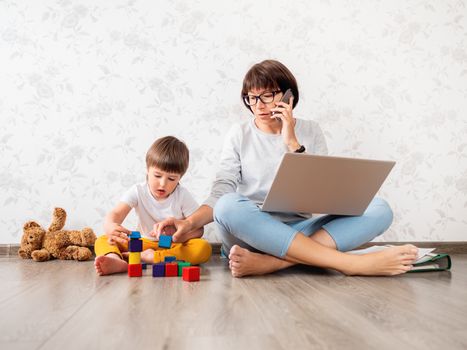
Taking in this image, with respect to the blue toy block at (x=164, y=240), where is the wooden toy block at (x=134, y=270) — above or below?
below

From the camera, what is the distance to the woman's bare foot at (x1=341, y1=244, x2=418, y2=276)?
176cm

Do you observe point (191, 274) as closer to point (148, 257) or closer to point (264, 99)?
point (148, 257)

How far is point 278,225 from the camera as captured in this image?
183 centimetres

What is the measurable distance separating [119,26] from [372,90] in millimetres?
1434

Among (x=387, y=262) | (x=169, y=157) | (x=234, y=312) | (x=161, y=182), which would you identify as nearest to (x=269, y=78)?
(x=169, y=157)

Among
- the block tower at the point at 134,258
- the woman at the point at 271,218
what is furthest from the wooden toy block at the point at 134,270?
the woman at the point at 271,218

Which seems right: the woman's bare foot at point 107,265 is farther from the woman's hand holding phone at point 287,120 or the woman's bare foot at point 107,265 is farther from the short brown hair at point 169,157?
the woman's hand holding phone at point 287,120

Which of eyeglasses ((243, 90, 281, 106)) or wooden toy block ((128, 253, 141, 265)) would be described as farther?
eyeglasses ((243, 90, 281, 106))

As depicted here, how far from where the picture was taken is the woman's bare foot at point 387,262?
1.76 metres

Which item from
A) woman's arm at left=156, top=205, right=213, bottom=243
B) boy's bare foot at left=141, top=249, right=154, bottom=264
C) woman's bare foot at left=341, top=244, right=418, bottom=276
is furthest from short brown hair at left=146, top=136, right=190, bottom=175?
woman's bare foot at left=341, top=244, right=418, bottom=276

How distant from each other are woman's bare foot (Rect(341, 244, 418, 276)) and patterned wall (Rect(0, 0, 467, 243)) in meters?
1.11

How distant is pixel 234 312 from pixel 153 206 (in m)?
1.25

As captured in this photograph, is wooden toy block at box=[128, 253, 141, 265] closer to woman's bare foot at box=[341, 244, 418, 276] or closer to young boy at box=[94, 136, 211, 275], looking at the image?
young boy at box=[94, 136, 211, 275]

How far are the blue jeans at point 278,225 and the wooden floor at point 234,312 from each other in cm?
13
